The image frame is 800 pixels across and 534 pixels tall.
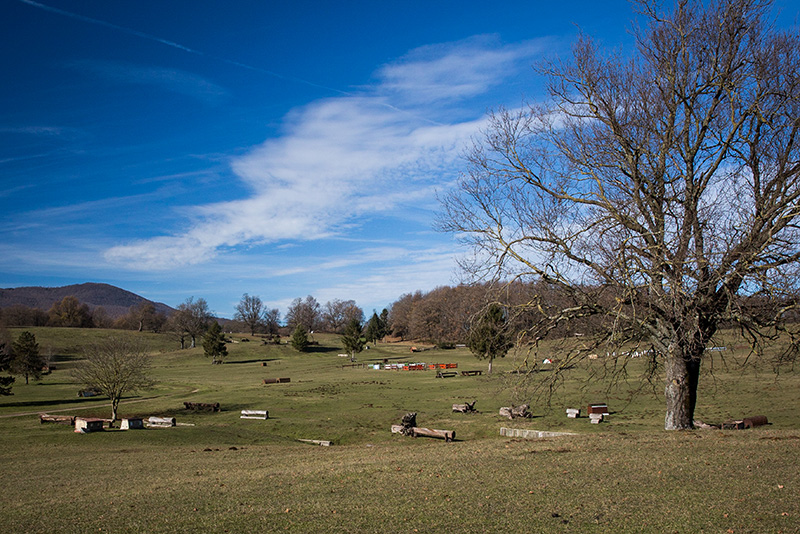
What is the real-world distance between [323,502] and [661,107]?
44.9ft

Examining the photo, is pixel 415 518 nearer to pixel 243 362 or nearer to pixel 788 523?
pixel 788 523

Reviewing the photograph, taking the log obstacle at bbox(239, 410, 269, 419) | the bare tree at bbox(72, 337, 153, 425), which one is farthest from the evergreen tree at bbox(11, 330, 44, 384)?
the log obstacle at bbox(239, 410, 269, 419)

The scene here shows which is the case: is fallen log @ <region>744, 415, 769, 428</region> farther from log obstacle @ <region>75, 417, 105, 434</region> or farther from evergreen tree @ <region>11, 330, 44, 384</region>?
evergreen tree @ <region>11, 330, 44, 384</region>

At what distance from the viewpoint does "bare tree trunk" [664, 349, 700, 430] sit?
610 inches

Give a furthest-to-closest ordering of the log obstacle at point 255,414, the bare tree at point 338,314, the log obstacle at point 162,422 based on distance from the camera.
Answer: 1. the bare tree at point 338,314
2. the log obstacle at point 255,414
3. the log obstacle at point 162,422


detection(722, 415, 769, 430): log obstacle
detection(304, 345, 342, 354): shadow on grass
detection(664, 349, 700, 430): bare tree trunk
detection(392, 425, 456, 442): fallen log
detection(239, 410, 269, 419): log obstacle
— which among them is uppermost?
detection(664, 349, 700, 430): bare tree trunk

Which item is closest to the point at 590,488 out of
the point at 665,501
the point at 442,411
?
the point at 665,501

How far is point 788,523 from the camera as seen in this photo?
708 cm

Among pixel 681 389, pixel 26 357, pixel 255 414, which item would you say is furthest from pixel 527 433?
pixel 26 357

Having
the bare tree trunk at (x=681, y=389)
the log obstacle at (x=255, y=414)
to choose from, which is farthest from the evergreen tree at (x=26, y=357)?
the bare tree trunk at (x=681, y=389)

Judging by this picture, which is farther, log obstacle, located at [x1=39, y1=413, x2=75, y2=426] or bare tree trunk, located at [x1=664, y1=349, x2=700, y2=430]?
log obstacle, located at [x1=39, y1=413, x2=75, y2=426]

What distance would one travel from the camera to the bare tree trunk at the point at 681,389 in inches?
610

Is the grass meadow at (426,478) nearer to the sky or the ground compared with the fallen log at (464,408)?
nearer to the sky

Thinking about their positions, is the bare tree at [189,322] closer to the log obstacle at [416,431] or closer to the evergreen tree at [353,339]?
the evergreen tree at [353,339]
